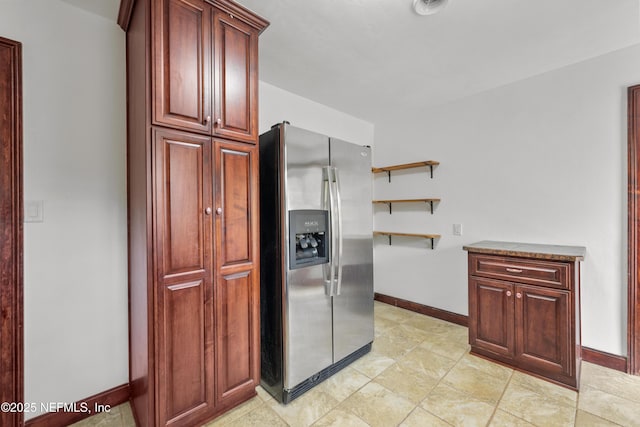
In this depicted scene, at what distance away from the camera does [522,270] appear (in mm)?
2143

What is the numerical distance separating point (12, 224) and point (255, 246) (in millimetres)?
1309

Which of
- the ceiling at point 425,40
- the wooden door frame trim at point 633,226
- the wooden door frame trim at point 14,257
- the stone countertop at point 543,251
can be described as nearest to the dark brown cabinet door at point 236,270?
the ceiling at point 425,40

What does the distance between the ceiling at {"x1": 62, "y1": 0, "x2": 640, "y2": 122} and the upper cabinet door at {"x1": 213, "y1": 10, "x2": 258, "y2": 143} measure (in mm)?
207

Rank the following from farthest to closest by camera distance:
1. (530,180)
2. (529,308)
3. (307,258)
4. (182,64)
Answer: (530,180)
(529,308)
(307,258)
(182,64)

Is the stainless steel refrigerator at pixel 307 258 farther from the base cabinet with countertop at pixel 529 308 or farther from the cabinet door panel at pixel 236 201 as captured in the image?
the base cabinet with countertop at pixel 529 308

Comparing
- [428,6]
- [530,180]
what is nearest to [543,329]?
[530,180]

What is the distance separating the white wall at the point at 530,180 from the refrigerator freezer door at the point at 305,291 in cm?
180

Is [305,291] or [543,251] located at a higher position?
[543,251]

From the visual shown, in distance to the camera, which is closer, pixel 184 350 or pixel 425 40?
pixel 184 350

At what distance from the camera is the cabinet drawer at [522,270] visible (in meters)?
1.99

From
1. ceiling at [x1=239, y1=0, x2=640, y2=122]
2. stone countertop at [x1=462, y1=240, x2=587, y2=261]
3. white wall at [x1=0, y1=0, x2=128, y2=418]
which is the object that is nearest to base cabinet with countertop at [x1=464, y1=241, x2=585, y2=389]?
→ stone countertop at [x1=462, y1=240, x2=587, y2=261]

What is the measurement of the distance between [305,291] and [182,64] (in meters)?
1.57

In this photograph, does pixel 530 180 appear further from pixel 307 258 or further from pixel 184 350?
pixel 184 350

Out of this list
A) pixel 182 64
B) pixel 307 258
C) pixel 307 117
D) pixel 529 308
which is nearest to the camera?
pixel 182 64
